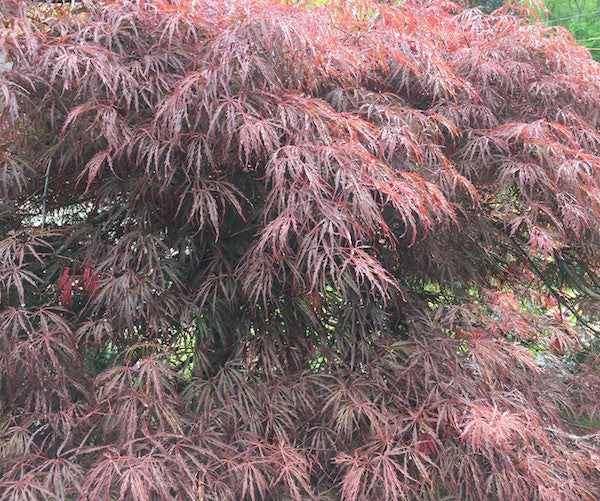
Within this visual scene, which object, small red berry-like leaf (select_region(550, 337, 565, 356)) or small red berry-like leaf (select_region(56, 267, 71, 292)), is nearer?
small red berry-like leaf (select_region(56, 267, 71, 292))

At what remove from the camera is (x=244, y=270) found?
4.93 feet

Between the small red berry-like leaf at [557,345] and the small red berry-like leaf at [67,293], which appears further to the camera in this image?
the small red berry-like leaf at [557,345]

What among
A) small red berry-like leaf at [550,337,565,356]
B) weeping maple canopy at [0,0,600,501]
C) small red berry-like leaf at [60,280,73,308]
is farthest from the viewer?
small red berry-like leaf at [550,337,565,356]

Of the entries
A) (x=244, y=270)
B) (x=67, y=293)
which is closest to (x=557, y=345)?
(x=244, y=270)

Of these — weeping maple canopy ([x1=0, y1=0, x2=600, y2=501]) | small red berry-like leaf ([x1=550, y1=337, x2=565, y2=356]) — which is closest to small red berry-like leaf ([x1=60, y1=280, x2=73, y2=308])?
weeping maple canopy ([x1=0, y1=0, x2=600, y2=501])

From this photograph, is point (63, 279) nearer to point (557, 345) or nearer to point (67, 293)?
point (67, 293)

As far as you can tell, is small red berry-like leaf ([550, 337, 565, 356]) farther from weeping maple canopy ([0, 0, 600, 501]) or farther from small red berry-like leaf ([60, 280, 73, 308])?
small red berry-like leaf ([60, 280, 73, 308])

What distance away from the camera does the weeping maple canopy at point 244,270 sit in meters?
1.33

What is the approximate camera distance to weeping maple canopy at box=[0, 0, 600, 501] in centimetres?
133

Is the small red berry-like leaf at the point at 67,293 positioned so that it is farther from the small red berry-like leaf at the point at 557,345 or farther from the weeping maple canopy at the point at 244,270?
the small red berry-like leaf at the point at 557,345

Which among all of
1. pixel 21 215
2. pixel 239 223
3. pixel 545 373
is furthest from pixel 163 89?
pixel 545 373

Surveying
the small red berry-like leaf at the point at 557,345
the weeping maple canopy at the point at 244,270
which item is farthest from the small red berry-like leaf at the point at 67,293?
the small red berry-like leaf at the point at 557,345

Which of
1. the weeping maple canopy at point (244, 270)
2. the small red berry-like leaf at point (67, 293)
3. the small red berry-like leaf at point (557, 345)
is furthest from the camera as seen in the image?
the small red berry-like leaf at point (557, 345)

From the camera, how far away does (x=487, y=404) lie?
4.88 ft
